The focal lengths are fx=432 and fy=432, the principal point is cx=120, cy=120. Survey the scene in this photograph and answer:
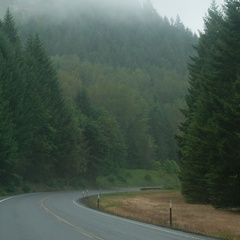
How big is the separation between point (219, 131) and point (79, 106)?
190 ft

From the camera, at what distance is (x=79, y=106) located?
271ft

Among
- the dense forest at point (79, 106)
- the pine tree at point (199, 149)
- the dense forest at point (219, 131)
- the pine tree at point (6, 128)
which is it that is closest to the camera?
the dense forest at point (219, 131)

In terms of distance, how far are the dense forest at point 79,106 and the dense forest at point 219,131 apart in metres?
20.5

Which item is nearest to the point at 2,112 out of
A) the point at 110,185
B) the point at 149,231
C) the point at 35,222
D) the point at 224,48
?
the point at 224,48

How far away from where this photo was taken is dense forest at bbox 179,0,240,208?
25.5 metres

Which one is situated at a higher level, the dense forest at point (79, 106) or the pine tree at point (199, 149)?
the dense forest at point (79, 106)

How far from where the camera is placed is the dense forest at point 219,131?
2547 centimetres

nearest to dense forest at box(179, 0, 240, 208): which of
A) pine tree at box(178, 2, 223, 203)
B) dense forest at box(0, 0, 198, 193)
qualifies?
pine tree at box(178, 2, 223, 203)

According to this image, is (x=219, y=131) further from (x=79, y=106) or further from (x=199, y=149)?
(x=79, y=106)

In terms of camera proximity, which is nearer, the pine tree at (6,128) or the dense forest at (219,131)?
the dense forest at (219,131)

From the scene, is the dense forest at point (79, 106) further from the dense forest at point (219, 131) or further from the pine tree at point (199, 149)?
the dense forest at point (219, 131)

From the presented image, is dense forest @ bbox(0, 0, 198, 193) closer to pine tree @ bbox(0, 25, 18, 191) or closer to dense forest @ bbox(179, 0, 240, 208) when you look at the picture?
pine tree @ bbox(0, 25, 18, 191)

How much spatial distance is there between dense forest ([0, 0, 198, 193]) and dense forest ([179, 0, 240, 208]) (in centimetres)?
2054

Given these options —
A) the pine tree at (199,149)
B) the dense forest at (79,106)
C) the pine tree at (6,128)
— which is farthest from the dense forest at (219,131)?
the dense forest at (79,106)
